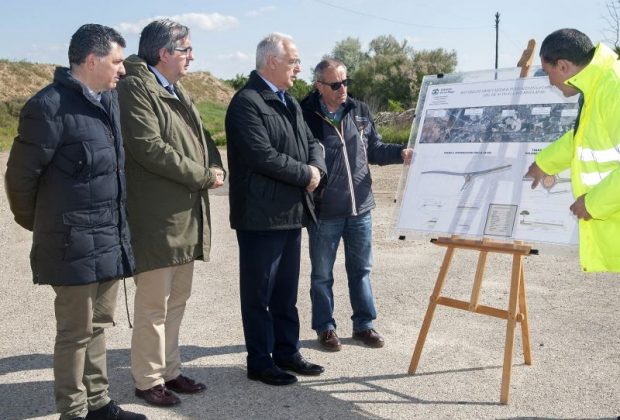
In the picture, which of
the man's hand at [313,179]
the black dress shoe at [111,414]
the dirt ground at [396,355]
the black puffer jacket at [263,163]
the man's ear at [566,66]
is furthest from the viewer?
the man's hand at [313,179]

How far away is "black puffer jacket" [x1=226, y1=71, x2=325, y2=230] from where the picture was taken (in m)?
4.20

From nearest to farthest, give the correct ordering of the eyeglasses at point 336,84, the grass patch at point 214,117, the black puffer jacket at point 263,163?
the black puffer jacket at point 263,163, the eyeglasses at point 336,84, the grass patch at point 214,117

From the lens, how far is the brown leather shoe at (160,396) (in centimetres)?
404

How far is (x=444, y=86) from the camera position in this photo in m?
4.72

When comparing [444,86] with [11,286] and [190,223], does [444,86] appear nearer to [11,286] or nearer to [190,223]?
[190,223]

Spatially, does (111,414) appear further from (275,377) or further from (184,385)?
(275,377)

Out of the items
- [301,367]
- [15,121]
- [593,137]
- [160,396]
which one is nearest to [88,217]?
[160,396]

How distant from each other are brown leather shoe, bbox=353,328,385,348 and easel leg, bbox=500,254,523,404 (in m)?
1.23

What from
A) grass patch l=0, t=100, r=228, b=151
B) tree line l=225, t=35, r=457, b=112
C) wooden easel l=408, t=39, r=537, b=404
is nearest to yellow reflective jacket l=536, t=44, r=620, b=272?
wooden easel l=408, t=39, r=537, b=404

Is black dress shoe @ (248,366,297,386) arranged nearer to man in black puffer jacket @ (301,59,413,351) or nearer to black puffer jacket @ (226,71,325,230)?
man in black puffer jacket @ (301,59,413,351)

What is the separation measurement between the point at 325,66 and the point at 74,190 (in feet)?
7.55

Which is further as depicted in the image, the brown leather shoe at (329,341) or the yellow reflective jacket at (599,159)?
the brown leather shoe at (329,341)

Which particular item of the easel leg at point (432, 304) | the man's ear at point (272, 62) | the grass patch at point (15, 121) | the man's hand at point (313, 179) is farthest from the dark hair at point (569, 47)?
the grass patch at point (15, 121)

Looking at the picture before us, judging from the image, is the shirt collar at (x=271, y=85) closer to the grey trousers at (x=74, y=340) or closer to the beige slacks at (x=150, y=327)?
the beige slacks at (x=150, y=327)
